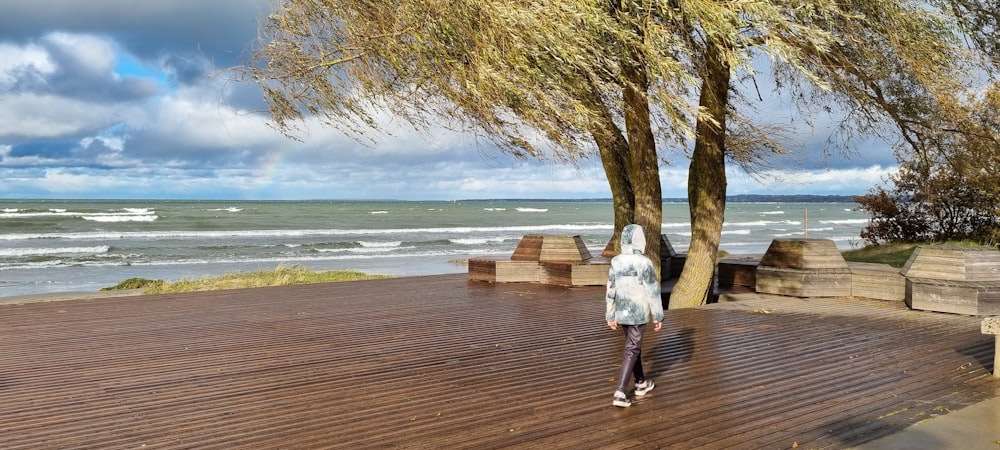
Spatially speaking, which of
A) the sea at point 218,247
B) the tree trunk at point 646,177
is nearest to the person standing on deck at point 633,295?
the tree trunk at point 646,177

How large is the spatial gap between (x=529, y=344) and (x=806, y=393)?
2764mm

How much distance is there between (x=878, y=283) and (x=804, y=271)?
0.98 m

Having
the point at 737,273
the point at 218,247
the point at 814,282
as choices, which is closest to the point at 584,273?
the point at 737,273

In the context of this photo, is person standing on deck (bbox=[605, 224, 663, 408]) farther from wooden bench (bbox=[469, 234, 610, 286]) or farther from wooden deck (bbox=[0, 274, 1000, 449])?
wooden bench (bbox=[469, 234, 610, 286])

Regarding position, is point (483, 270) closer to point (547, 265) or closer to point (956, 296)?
point (547, 265)

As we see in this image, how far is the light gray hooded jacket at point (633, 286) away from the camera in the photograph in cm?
500

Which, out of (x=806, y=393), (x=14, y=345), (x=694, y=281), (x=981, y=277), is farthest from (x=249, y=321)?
(x=981, y=277)

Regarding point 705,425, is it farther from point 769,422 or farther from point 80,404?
point 80,404

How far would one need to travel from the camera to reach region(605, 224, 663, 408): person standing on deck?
5.00 metres

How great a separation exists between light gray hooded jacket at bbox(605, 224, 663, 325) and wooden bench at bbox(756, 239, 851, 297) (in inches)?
251

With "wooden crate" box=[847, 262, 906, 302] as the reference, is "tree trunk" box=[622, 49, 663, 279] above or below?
above

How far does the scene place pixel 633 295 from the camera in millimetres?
5043

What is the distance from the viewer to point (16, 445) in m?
4.16

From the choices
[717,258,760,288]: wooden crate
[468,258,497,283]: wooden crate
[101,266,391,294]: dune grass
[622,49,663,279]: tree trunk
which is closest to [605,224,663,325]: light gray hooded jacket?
[622,49,663,279]: tree trunk
